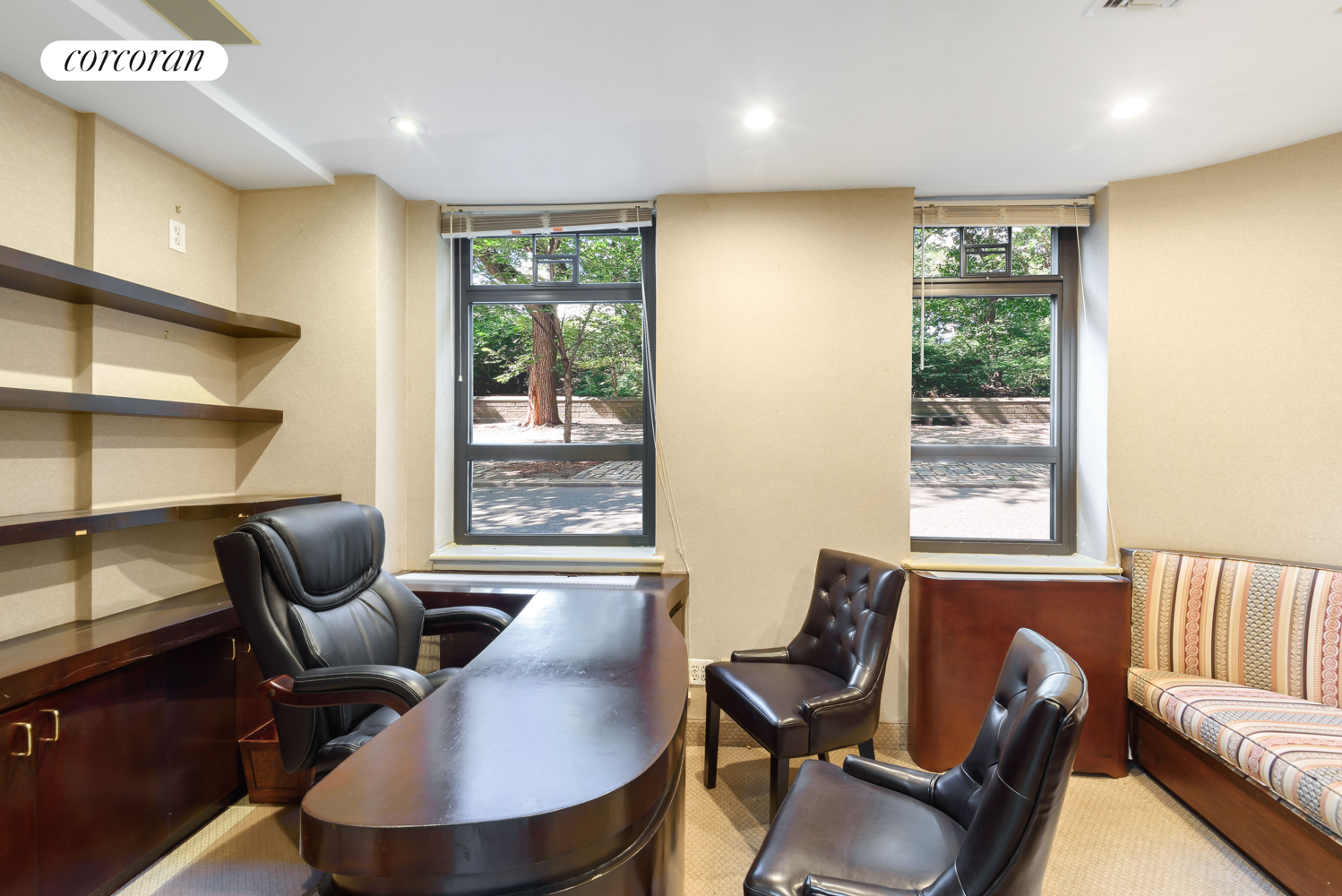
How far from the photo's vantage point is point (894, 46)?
5.77ft

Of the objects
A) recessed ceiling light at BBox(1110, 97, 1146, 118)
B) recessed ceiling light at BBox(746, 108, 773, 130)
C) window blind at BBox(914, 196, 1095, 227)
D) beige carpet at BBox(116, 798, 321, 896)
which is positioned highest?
recessed ceiling light at BBox(746, 108, 773, 130)

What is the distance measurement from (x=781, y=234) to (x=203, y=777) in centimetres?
316

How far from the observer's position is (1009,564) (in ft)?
8.98

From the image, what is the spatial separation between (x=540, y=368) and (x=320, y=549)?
166cm

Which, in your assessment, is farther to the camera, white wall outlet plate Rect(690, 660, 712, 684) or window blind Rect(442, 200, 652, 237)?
window blind Rect(442, 200, 652, 237)

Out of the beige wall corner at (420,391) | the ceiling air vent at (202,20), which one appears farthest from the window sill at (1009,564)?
the ceiling air vent at (202,20)

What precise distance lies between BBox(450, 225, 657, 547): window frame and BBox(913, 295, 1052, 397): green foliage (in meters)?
Answer: 1.44

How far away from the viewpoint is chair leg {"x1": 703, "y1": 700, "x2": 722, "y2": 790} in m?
2.33

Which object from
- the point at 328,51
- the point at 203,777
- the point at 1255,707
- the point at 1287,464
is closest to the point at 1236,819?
the point at 1255,707

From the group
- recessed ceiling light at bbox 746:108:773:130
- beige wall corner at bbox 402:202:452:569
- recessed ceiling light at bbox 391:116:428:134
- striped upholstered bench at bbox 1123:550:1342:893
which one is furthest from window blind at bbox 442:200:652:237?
striped upholstered bench at bbox 1123:550:1342:893

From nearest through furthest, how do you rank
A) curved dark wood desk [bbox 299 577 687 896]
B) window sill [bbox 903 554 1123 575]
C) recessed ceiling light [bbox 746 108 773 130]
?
curved dark wood desk [bbox 299 577 687 896], recessed ceiling light [bbox 746 108 773 130], window sill [bbox 903 554 1123 575]

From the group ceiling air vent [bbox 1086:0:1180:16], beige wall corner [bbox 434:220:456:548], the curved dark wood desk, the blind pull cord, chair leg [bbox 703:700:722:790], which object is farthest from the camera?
beige wall corner [bbox 434:220:456:548]

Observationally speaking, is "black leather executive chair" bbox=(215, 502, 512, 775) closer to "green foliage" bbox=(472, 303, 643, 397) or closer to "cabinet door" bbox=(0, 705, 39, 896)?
"cabinet door" bbox=(0, 705, 39, 896)

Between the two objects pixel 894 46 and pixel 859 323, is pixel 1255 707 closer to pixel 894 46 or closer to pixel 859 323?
pixel 859 323
